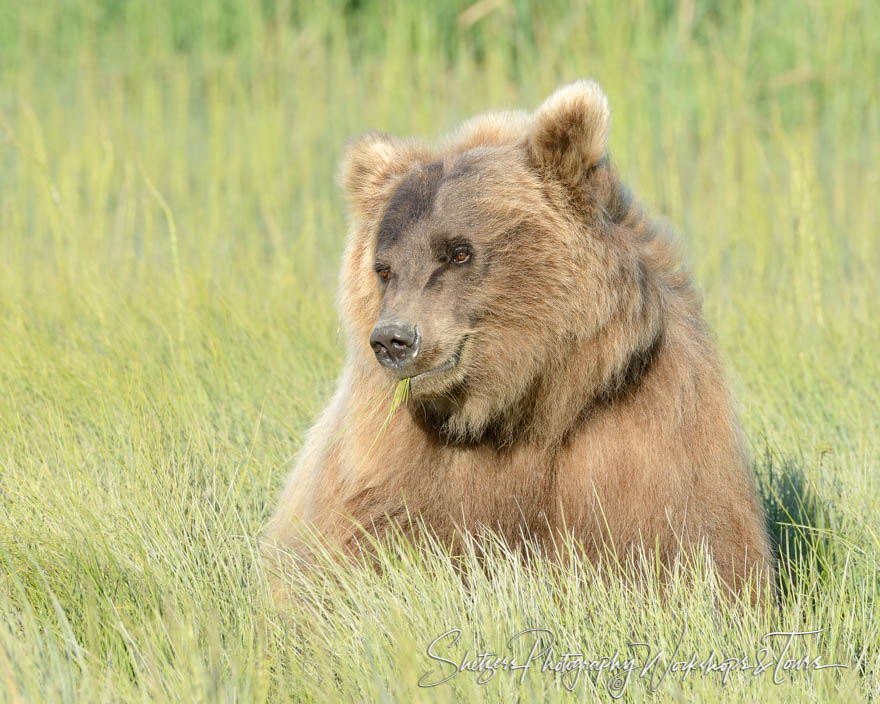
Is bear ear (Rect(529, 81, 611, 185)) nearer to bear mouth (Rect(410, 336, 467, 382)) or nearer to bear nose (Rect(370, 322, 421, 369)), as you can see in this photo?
bear mouth (Rect(410, 336, 467, 382))

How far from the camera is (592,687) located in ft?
9.67

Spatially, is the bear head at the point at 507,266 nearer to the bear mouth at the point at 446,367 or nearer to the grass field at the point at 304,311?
the bear mouth at the point at 446,367

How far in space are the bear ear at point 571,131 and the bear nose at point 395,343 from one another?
773 mm

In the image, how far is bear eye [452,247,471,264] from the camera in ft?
11.9

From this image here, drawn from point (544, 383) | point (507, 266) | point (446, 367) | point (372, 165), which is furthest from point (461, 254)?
point (372, 165)

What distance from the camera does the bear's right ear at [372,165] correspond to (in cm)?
410

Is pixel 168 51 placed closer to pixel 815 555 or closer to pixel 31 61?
pixel 31 61

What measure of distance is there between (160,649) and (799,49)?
827cm

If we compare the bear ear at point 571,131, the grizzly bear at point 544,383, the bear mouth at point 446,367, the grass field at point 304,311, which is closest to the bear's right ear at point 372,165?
the grizzly bear at point 544,383

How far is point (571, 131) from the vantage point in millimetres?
3705

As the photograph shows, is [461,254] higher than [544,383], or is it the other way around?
[461,254]

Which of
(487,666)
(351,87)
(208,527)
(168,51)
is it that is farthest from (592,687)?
(168,51)

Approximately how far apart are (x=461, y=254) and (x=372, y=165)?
681 mm

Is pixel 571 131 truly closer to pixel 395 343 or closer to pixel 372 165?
pixel 372 165
